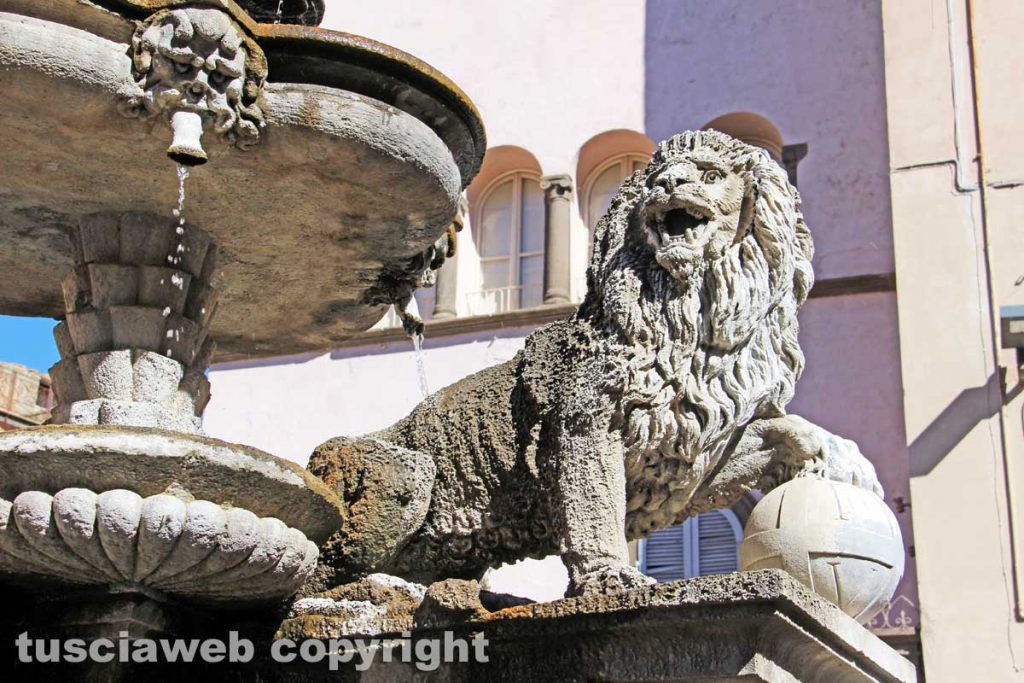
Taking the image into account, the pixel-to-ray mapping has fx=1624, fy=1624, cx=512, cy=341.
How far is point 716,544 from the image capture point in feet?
50.1

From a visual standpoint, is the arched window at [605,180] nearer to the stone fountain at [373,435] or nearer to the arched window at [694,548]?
the arched window at [694,548]

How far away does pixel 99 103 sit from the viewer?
5.35 m

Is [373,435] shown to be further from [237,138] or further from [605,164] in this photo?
[605,164]

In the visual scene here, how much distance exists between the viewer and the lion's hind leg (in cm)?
595

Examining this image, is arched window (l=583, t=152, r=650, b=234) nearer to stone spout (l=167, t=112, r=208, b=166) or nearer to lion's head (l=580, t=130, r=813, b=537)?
lion's head (l=580, t=130, r=813, b=537)

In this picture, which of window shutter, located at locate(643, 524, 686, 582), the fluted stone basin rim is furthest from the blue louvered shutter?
the fluted stone basin rim

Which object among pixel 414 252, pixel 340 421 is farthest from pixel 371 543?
pixel 340 421

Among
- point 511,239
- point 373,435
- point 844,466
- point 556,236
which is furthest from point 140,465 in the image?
point 511,239

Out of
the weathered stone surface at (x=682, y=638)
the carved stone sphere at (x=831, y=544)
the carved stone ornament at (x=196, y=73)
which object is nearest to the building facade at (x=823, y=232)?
the carved stone sphere at (x=831, y=544)

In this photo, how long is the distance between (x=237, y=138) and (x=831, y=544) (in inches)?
96.0

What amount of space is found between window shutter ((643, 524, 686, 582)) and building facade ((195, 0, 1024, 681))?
0.03 meters

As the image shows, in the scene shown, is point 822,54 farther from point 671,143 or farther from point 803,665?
point 803,665

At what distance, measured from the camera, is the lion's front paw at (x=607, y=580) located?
17.4 ft

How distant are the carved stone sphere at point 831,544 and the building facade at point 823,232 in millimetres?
8039
